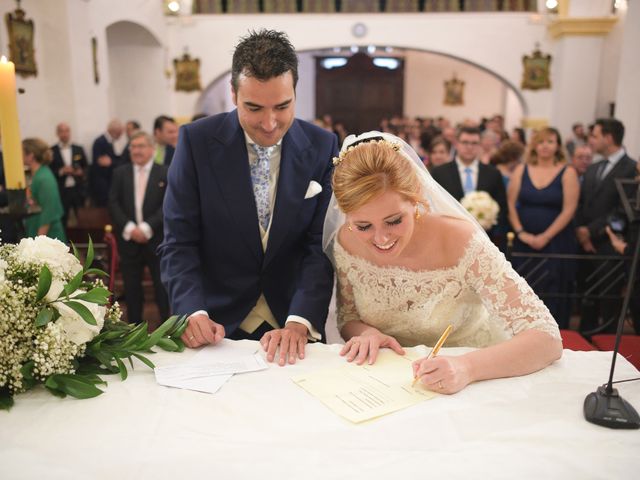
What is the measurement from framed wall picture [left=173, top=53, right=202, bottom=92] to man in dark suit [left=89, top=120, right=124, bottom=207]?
4409 millimetres

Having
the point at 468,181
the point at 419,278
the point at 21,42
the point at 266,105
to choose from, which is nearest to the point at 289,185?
the point at 266,105

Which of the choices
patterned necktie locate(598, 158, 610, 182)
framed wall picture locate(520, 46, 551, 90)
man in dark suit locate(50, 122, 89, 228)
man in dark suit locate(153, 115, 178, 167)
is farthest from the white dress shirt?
framed wall picture locate(520, 46, 551, 90)

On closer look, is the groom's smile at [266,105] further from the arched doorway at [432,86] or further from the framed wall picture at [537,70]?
the arched doorway at [432,86]

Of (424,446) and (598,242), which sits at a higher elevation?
(424,446)

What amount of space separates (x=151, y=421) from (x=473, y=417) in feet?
2.70

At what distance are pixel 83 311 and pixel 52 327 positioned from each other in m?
0.09

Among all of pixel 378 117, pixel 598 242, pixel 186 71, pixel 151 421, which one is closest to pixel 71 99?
pixel 186 71

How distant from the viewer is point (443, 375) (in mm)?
1704

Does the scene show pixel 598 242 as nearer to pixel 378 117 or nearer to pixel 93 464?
pixel 93 464

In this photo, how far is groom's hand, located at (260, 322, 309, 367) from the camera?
1.94 metres

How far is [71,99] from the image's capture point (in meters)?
9.57

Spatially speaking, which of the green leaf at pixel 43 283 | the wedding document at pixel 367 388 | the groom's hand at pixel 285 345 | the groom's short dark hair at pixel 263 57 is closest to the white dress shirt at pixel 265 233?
the groom's short dark hair at pixel 263 57

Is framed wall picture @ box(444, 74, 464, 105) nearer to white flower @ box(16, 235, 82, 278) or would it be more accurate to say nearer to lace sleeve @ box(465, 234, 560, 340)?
lace sleeve @ box(465, 234, 560, 340)

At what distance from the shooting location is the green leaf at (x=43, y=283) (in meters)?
1.63
